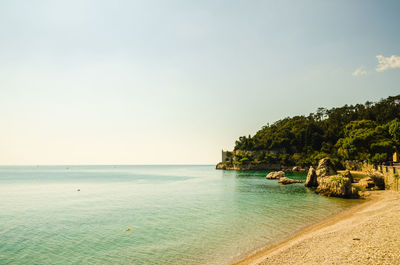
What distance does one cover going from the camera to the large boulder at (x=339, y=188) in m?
32.4

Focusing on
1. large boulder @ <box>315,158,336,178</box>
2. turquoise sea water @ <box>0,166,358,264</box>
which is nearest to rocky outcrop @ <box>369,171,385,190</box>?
large boulder @ <box>315,158,336,178</box>

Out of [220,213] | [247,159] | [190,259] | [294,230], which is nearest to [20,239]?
[190,259]

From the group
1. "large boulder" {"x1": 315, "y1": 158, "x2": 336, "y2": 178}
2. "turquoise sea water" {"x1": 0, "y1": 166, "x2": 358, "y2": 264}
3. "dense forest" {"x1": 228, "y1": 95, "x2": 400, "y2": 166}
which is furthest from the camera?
"dense forest" {"x1": 228, "y1": 95, "x2": 400, "y2": 166}

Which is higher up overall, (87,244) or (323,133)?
(323,133)

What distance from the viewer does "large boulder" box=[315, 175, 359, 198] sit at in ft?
106

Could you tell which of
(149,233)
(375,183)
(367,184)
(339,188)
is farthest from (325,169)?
(149,233)

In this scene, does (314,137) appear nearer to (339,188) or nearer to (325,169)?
(325,169)

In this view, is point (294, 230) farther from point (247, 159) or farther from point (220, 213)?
point (247, 159)

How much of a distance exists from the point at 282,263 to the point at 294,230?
827 centimetres

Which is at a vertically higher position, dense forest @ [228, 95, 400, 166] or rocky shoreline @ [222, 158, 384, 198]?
dense forest @ [228, 95, 400, 166]

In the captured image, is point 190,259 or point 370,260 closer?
point 370,260

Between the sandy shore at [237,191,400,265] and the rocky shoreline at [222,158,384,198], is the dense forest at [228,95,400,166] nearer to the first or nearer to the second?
the rocky shoreline at [222,158,384,198]

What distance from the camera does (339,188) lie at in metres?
33.4

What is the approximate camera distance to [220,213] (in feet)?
84.7
